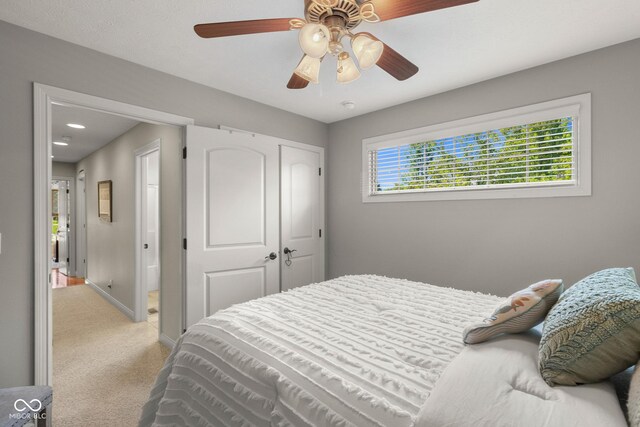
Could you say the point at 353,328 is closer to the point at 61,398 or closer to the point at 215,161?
the point at 215,161

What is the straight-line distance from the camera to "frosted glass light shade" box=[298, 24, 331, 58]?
134cm

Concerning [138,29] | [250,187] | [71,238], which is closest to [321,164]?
[250,187]

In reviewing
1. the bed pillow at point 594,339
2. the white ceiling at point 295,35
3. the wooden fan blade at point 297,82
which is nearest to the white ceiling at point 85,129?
the white ceiling at point 295,35

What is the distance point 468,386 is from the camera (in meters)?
0.88

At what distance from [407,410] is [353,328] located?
22.2 inches

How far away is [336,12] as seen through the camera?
4.46 ft

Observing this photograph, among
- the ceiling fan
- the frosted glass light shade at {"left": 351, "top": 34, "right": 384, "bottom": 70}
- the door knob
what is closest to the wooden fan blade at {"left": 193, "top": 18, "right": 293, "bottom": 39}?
the ceiling fan

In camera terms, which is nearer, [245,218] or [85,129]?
[245,218]

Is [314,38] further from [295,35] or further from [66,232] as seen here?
[66,232]

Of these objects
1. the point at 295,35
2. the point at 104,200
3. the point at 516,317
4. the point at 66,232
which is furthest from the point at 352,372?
the point at 66,232

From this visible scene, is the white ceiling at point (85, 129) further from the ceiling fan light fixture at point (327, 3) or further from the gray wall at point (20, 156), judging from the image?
the ceiling fan light fixture at point (327, 3)

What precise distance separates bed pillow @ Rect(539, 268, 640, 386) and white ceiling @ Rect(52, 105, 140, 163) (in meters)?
3.65

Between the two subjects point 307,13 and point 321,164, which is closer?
point 307,13

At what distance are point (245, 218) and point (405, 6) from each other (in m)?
2.19
